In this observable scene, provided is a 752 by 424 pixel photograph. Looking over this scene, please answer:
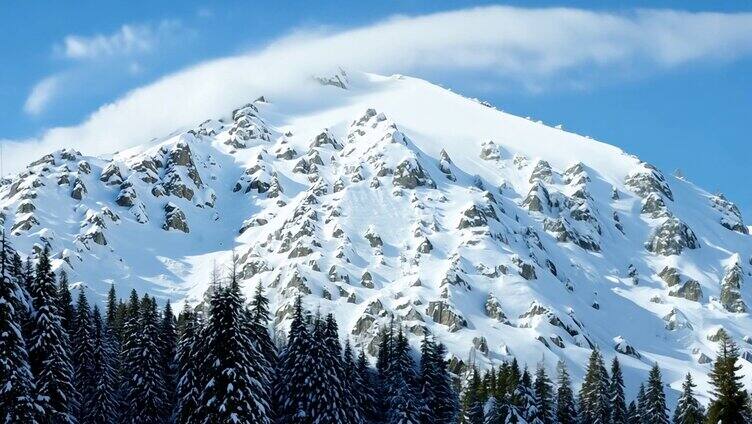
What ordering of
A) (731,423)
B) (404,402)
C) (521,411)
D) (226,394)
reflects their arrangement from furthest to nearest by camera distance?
(404,402) → (521,411) → (226,394) → (731,423)

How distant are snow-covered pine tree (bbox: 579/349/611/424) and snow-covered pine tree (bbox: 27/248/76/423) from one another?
218ft

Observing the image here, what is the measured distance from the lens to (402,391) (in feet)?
301

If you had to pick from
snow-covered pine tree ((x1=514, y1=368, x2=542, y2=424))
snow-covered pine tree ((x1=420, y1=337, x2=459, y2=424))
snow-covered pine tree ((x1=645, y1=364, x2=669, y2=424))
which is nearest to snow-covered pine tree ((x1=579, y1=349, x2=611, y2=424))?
snow-covered pine tree ((x1=645, y1=364, x2=669, y2=424))

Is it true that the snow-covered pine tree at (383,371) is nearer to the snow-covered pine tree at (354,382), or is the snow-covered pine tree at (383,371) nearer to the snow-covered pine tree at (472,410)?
the snow-covered pine tree at (354,382)

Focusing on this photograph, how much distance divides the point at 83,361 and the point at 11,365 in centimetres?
3344

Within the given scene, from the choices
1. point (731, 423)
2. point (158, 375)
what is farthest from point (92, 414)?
point (731, 423)

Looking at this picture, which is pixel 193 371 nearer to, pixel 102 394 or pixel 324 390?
pixel 324 390

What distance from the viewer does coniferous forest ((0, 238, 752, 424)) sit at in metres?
51.8

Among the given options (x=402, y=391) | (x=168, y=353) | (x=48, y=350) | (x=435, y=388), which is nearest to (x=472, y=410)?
(x=402, y=391)

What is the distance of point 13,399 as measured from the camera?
50.4m

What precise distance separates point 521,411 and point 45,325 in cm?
4146

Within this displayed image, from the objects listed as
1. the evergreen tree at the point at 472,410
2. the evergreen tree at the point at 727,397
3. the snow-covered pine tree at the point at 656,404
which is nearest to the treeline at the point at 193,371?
the evergreen tree at the point at 472,410

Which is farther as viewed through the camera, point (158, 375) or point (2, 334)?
point (158, 375)

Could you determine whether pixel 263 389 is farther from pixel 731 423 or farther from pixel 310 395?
pixel 731 423
